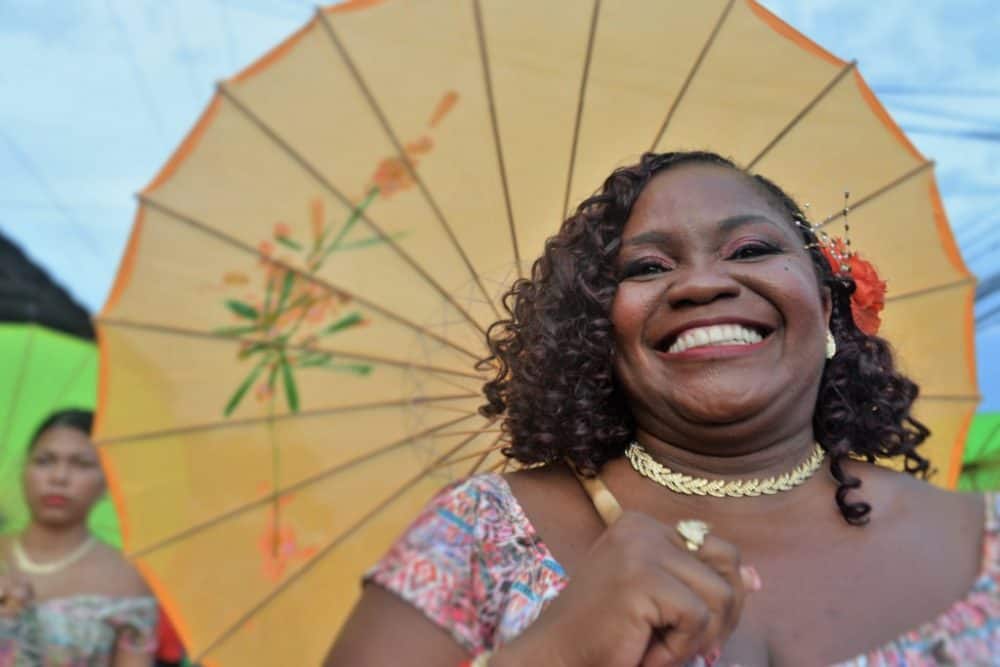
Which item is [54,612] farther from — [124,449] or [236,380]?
[236,380]

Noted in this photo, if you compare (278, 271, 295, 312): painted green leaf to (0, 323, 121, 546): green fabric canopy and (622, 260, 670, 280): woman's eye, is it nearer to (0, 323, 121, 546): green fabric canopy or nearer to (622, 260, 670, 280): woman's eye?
(622, 260, 670, 280): woman's eye

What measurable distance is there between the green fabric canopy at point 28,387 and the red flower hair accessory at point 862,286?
3.44 metres

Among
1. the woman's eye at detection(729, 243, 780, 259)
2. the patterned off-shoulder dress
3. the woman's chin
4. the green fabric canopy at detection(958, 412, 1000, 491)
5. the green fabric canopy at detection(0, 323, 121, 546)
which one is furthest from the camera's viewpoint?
the green fabric canopy at detection(0, 323, 121, 546)

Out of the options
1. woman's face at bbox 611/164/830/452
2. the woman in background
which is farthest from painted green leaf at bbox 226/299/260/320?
the woman in background

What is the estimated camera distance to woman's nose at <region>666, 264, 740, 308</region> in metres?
1.83

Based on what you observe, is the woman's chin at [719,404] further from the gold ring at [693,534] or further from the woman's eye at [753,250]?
the gold ring at [693,534]

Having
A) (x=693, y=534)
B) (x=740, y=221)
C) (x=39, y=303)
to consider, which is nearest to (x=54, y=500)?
(x=39, y=303)

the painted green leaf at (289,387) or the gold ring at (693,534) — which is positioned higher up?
the painted green leaf at (289,387)

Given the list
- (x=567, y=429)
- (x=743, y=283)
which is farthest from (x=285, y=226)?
(x=743, y=283)

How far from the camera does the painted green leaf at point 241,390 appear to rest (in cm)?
292

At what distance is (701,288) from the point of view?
1832 mm

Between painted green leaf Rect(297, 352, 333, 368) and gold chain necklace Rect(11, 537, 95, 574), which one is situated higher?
painted green leaf Rect(297, 352, 333, 368)

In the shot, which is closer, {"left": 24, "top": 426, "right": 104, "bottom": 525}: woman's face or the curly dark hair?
the curly dark hair

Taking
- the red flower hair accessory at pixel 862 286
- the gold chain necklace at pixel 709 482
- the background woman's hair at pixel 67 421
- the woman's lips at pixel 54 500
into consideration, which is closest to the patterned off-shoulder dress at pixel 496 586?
the gold chain necklace at pixel 709 482
